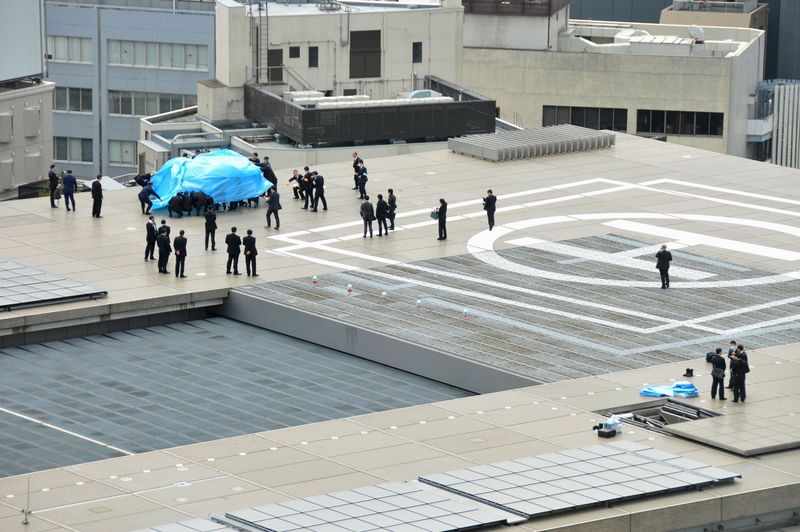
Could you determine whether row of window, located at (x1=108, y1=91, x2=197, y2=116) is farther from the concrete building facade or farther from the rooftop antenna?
the rooftop antenna

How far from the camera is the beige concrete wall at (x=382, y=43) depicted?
309 ft

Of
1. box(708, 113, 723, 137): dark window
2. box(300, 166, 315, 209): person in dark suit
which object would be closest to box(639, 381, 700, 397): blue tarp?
box(300, 166, 315, 209): person in dark suit

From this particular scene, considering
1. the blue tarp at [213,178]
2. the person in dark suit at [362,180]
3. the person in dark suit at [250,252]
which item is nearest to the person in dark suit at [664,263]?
the person in dark suit at [250,252]

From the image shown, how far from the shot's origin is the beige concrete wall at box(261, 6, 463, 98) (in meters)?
94.1

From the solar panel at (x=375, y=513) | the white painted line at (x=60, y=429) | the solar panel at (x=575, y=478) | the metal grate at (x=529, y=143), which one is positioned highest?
the metal grate at (x=529, y=143)

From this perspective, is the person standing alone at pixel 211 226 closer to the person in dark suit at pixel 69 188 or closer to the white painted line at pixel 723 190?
the person in dark suit at pixel 69 188

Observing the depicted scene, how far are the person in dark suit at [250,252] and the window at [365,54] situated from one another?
31741 millimetres

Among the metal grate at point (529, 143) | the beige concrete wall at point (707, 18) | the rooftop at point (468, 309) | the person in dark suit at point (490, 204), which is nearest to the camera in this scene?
the rooftop at point (468, 309)

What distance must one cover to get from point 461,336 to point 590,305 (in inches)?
235

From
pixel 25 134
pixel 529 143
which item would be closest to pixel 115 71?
pixel 25 134

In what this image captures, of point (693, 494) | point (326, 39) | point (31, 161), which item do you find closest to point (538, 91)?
point (326, 39)

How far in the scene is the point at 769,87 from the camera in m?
116

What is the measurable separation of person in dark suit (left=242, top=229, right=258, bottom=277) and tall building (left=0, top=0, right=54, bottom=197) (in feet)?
101

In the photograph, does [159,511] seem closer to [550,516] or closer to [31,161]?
[550,516]
